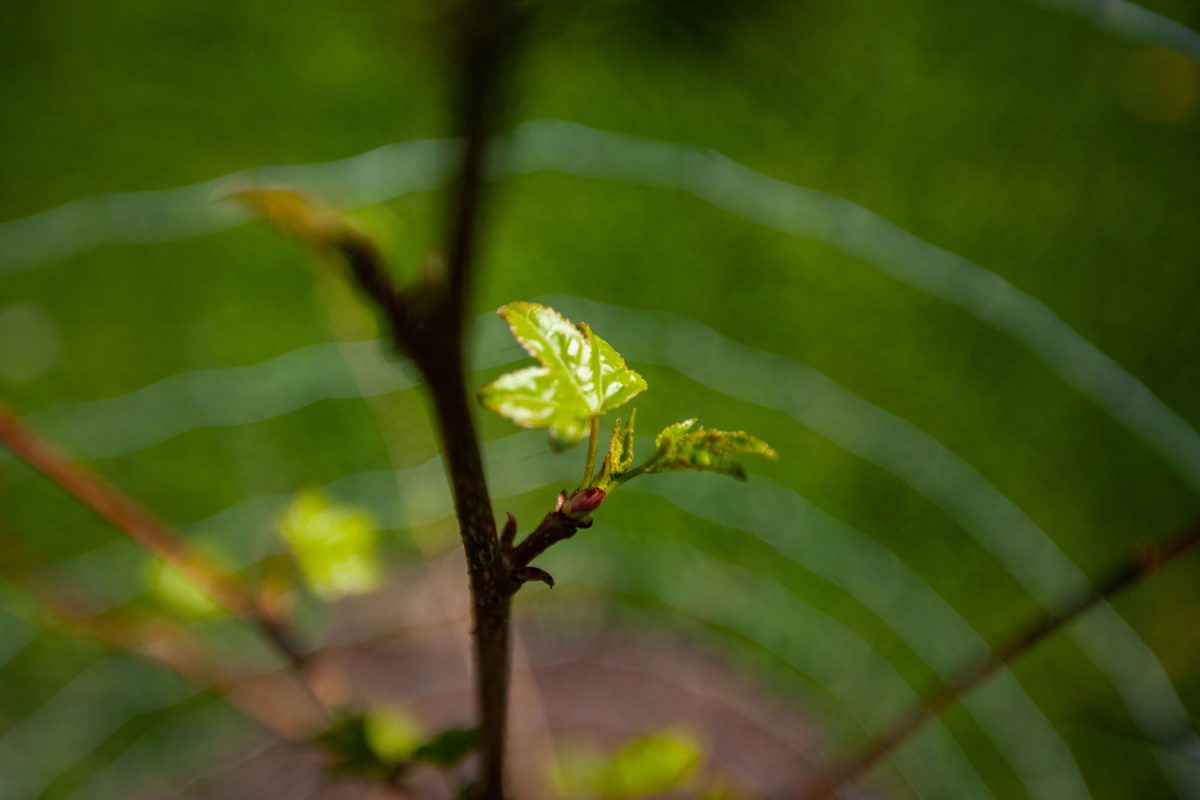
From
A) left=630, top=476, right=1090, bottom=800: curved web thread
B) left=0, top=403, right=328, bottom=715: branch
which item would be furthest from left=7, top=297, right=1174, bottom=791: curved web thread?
left=0, top=403, right=328, bottom=715: branch

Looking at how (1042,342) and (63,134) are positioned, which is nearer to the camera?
(1042,342)

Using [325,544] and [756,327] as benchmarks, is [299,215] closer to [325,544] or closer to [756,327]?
[325,544]

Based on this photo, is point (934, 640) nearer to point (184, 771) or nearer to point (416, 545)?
point (416, 545)

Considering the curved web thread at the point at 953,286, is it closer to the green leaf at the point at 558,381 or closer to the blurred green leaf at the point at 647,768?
the blurred green leaf at the point at 647,768

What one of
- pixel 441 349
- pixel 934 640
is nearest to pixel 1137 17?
pixel 934 640

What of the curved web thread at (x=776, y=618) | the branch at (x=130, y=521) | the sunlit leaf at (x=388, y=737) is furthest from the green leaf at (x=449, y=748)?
the curved web thread at (x=776, y=618)
